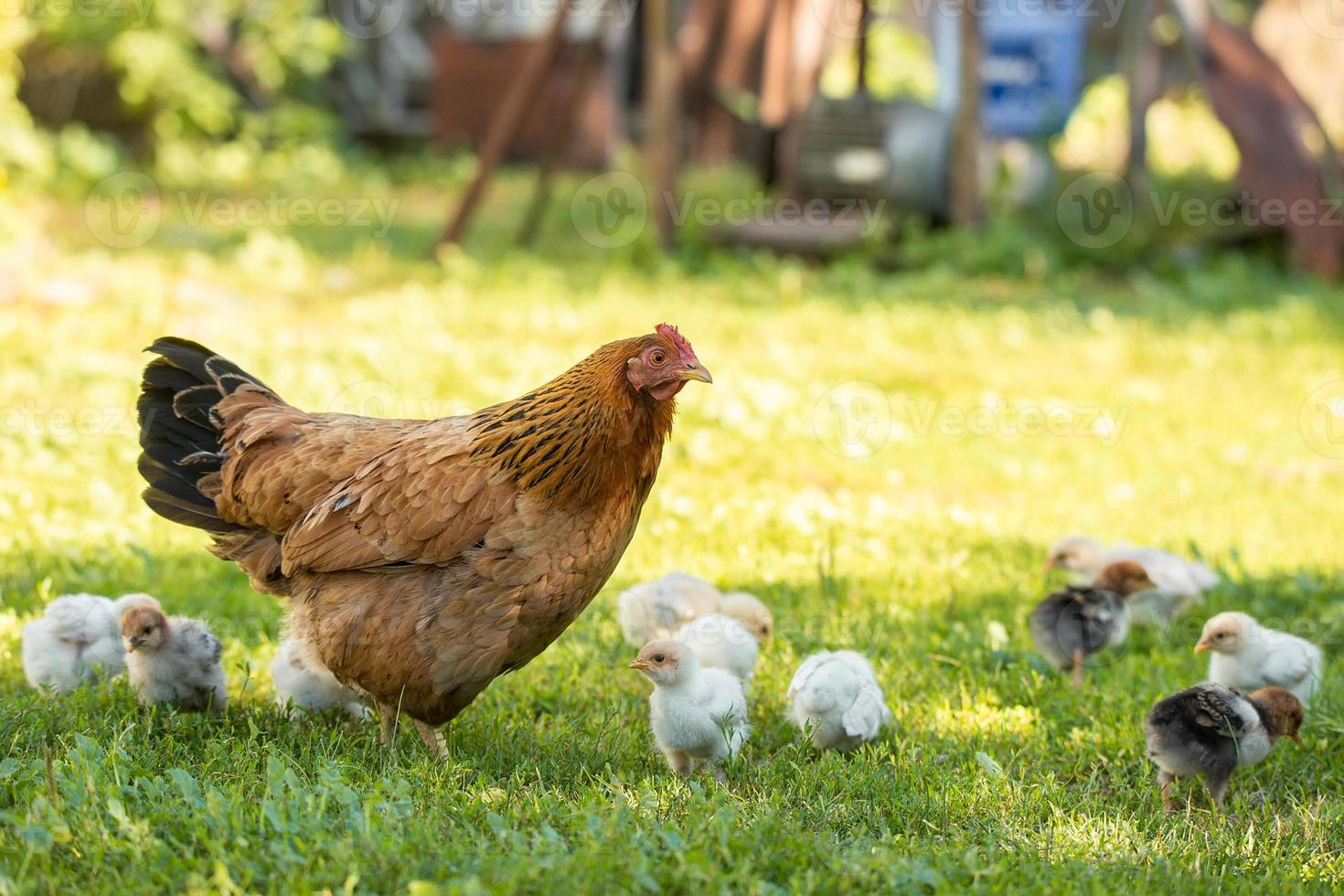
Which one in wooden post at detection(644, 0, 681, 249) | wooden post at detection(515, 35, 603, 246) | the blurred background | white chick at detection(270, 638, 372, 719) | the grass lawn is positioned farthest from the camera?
the blurred background

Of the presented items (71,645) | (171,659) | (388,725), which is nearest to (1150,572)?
(388,725)

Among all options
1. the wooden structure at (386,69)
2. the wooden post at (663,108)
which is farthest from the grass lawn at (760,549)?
the wooden structure at (386,69)

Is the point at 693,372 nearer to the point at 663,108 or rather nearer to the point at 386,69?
the point at 663,108

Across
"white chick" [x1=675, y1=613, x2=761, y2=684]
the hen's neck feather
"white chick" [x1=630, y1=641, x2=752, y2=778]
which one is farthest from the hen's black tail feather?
"white chick" [x1=675, y1=613, x2=761, y2=684]

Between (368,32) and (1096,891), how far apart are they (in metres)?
18.9

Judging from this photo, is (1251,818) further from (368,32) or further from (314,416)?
(368,32)

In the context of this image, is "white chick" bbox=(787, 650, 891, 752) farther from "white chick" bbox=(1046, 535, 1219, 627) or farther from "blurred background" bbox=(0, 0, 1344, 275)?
"blurred background" bbox=(0, 0, 1344, 275)

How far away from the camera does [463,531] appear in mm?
3869

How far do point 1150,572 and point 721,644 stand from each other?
1905 millimetres

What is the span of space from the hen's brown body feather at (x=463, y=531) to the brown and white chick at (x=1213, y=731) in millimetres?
1646

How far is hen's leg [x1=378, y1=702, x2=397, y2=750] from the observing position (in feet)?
13.3

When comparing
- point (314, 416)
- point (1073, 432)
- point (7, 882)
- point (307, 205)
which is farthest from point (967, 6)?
point (7, 882)

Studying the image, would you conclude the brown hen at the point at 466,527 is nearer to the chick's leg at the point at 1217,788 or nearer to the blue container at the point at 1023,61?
the chick's leg at the point at 1217,788

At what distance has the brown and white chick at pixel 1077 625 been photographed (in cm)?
496
